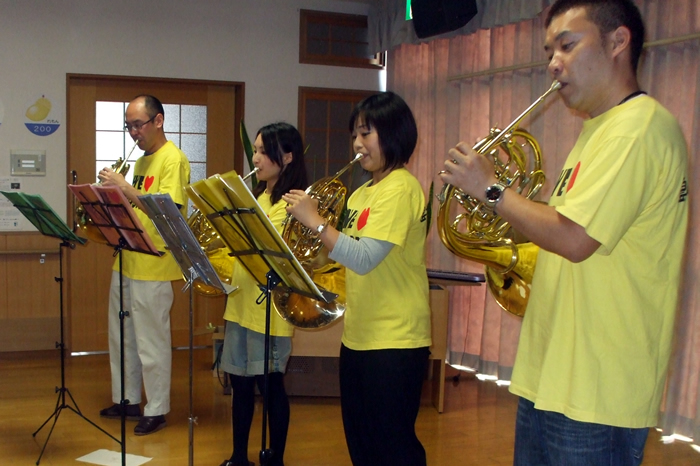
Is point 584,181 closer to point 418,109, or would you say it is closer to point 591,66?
point 591,66

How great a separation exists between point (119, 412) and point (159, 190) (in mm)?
1259

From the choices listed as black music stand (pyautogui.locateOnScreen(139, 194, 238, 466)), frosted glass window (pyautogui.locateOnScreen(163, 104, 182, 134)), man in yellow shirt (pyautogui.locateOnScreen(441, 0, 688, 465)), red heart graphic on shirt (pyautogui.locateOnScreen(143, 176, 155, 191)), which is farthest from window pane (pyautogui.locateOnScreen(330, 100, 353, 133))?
man in yellow shirt (pyautogui.locateOnScreen(441, 0, 688, 465))

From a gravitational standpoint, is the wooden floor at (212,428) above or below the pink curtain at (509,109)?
below

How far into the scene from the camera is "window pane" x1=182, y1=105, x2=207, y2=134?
5.55m

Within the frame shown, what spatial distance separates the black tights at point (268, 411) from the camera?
8.93ft

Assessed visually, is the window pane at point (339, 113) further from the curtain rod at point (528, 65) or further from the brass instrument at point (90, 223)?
the brass instrument at point (90, 223)

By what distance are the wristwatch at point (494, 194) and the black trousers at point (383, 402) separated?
77 centimetres

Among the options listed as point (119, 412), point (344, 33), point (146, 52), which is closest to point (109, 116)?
point (146, 52)

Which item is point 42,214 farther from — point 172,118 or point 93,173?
point 172,118

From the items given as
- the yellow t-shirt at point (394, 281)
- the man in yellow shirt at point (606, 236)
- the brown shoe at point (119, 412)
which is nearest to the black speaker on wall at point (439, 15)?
the yellow t-shirt at point (394, 281)

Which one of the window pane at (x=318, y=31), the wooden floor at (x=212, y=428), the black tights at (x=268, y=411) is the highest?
the window pane at (x=318, y=31)

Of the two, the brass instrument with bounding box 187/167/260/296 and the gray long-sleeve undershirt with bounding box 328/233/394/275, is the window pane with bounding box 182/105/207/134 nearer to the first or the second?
the brass instrument with bounding box 187/167/260/296

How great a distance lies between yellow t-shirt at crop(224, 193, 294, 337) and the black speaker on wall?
2.48m

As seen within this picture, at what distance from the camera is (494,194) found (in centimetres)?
134
